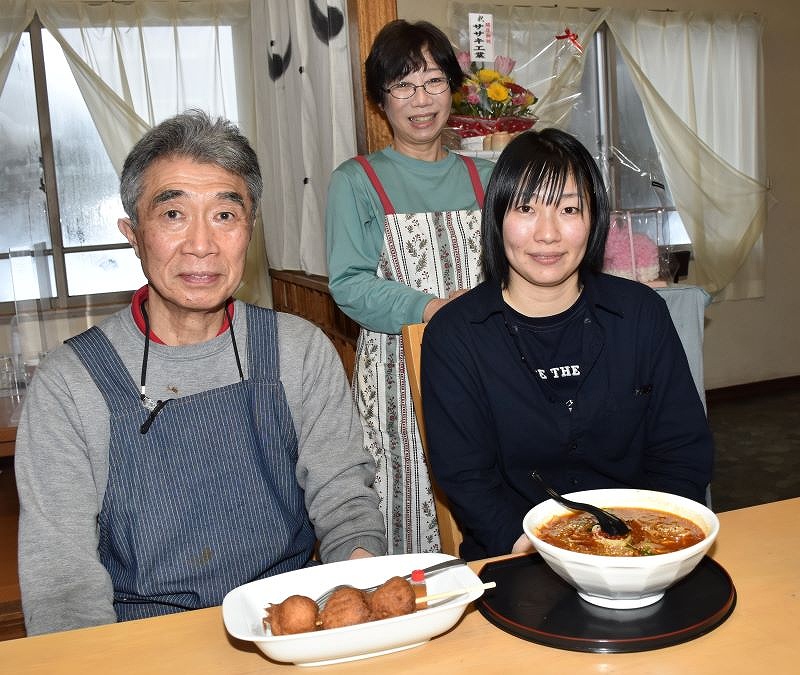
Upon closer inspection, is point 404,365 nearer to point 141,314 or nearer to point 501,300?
point 501,300

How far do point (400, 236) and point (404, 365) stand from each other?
1.19 ft

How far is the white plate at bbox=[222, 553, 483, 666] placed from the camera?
0.92 meters

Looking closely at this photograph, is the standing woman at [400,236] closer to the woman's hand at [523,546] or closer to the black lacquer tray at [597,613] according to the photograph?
the woman's hand at [523,546]

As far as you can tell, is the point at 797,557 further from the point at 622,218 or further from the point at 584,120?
the point at 584,120

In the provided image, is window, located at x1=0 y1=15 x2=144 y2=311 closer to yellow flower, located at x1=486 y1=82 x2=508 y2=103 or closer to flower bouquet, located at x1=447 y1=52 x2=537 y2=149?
flower bouquet, located at x1=447 y1=52 x2=537 y2=149

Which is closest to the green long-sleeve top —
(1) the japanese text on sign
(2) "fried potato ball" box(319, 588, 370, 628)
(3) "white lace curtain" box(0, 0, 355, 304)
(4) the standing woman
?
(4) the standing woman

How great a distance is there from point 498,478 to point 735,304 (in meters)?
5.35

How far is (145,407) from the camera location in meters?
1.41

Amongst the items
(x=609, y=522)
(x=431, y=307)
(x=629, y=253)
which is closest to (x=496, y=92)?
(x=629, y=253)

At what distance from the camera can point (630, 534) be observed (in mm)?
1077

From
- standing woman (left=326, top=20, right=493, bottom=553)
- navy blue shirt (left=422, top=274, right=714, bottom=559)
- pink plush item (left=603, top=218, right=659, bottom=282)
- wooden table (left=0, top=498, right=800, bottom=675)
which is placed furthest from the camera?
pink plush item (left=603, top=218, right=659, bottom=282)

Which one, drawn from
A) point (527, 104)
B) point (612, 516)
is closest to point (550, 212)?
point (612, 516)

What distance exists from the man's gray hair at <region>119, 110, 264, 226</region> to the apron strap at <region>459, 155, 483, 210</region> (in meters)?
1.14

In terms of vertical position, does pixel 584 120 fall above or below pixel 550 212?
above
